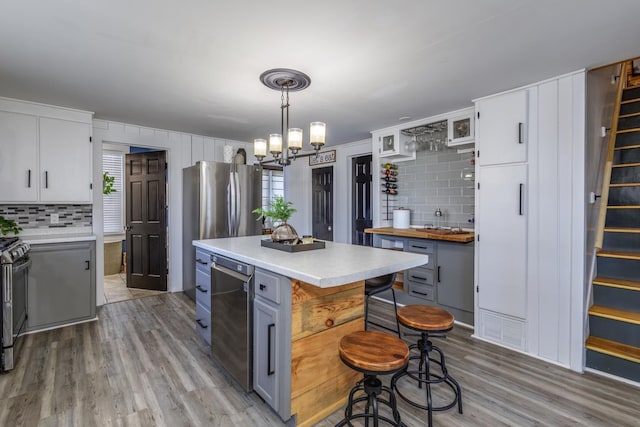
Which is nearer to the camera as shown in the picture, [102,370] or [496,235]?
[102,370]

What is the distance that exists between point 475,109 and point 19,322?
4724mm

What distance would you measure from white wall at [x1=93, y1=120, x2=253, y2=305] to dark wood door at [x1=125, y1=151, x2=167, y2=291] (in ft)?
0.44

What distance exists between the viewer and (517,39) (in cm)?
196

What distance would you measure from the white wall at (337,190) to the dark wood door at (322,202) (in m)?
0.09

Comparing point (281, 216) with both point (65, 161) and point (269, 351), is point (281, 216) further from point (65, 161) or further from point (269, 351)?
point (65, 161)

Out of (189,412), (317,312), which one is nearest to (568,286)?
(317,312)

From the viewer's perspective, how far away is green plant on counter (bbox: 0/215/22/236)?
3.08m

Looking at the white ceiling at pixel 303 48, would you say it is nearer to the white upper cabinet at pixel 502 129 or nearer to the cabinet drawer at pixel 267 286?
the white upper cabinet at pixel 502 129

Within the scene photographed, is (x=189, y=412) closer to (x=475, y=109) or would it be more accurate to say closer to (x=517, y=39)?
(x=517, y=39)

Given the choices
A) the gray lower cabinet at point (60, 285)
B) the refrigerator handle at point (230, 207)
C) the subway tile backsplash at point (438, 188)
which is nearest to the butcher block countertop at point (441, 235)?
the subway tile backsplash at point (438, 188)

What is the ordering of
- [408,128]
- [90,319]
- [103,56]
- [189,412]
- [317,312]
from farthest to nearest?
[408,128] → [90,319] → [103,56] → [189,412] → [317,312]

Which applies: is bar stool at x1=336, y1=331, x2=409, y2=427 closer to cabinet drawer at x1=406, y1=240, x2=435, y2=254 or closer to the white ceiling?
the white ceiling

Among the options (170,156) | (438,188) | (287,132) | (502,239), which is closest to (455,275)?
(502,239)

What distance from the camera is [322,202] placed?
5672mm
